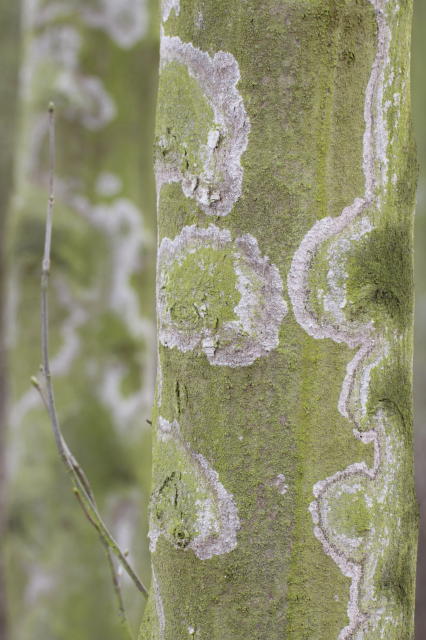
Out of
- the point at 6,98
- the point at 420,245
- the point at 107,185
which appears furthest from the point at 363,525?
the point at 6,98

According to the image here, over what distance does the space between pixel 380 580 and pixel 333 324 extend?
274 mm

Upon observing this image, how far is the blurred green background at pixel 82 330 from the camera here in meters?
2.59

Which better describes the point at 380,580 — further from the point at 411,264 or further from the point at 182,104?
the point at 182,104

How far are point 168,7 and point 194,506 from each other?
1.83ft

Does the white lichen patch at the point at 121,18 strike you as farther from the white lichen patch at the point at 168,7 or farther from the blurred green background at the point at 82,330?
the white lichen patch at the point at 168,7

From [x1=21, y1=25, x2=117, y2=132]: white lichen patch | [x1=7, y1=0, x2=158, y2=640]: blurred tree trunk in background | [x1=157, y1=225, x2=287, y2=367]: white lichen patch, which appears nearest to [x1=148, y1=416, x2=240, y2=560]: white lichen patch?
[x1=157, y1=225, x2=287, y2=367]: white lichen patch

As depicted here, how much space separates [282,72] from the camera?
74 centimetres

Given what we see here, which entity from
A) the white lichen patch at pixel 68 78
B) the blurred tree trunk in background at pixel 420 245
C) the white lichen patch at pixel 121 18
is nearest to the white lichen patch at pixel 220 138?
the white lichen patch at pixel 68 78

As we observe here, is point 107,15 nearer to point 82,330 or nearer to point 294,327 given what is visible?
point 82,330

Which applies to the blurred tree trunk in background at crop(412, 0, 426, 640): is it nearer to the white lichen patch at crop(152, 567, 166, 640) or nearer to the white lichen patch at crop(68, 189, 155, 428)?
the white lichen patch at crop(68, 189, 155, 428)

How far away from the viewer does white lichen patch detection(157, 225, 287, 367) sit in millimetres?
749

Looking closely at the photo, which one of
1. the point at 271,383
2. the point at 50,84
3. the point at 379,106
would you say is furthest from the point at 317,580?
the point at 50,84

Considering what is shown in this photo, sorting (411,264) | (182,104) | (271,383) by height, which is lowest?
(271,383)

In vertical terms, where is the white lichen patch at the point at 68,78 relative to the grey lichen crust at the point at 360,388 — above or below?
above
